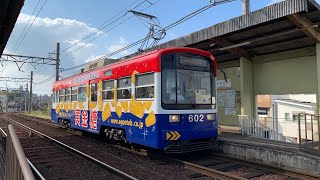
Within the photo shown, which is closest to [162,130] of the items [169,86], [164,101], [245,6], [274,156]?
[164,101]

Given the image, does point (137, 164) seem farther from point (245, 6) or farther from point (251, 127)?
point (245, 6)

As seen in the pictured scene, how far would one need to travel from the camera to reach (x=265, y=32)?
11.9m

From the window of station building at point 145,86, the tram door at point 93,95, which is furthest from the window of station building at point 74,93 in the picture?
the window of station building at point 145,86

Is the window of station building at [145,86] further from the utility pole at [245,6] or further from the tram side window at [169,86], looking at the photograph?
the utility pole at [245,6]

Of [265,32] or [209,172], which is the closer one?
[209,172]

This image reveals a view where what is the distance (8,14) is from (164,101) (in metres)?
5.30

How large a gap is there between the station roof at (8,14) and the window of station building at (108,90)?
3628 millimetres

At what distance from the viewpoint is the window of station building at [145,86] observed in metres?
8.78

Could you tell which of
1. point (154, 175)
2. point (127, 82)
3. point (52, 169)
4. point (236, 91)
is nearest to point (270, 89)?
point (236, 91)

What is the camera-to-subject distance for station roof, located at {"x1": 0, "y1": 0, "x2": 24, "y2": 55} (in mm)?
8359

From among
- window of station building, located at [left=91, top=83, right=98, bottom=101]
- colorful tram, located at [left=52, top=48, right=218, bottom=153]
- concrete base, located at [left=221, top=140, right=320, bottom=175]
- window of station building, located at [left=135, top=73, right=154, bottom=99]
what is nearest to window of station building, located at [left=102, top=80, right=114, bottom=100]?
colorful tram, located at [left=52, top=48, right=218, bottom=153]

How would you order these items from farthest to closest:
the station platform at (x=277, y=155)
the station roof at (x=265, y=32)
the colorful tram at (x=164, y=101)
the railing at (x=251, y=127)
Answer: the railing at (x=251, y=127)
the station roof at (x=265, y=32)
the colorful tram at (x=164, y=101)
the station platform at (x=277, y=155)

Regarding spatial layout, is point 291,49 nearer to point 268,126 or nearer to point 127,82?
point 268,126

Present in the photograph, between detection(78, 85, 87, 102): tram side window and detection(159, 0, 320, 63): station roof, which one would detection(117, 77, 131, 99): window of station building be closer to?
detection(78, 85, 87, 102): tram side window
